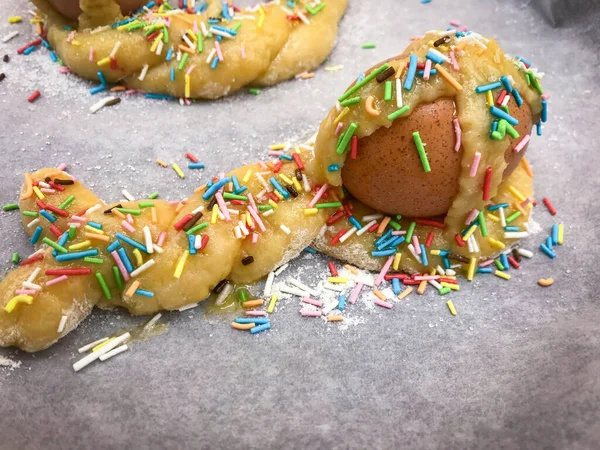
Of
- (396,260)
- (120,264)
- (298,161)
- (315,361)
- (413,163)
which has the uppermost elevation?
(413,163)

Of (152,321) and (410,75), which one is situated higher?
(410,75)

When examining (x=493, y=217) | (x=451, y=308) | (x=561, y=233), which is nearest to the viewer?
(x=451, y=308)

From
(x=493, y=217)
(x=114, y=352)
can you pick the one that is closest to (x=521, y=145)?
(x=493, y=217)

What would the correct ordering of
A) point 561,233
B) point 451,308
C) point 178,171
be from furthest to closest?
point 178,171 < point 561,233 < point 451,308

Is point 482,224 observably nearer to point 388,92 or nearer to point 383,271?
point 383,271

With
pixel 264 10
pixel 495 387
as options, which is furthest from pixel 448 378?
pixel 264 10

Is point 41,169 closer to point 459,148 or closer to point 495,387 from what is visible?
point 459,148

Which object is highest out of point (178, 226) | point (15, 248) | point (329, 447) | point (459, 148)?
point (459, 148)
